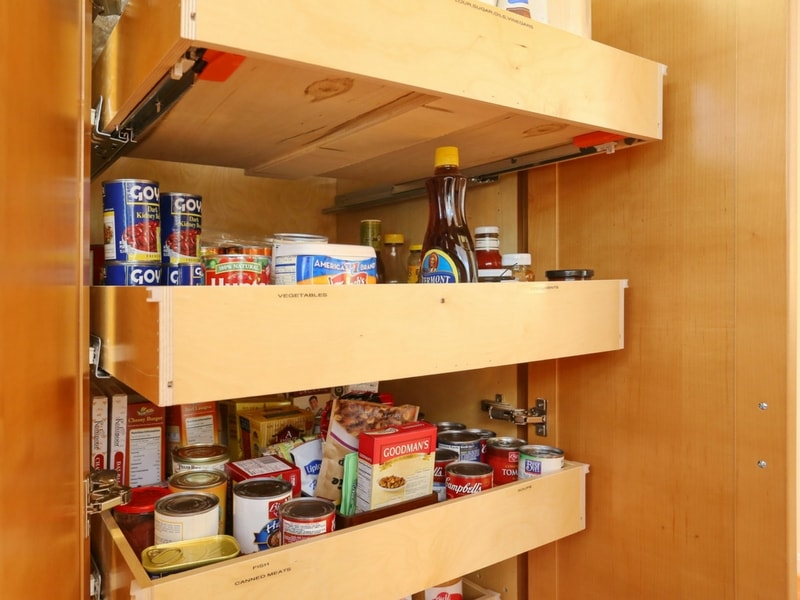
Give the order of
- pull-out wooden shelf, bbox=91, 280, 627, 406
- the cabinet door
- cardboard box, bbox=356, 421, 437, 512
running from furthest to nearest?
1. cardboard box, bbox=356, 421, 437, 512
2. pull-out wooden shelf, bbox=91, 280, 627, 406
3. the cabinet door

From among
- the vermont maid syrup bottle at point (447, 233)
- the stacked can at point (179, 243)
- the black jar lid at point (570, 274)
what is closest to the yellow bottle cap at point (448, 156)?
the vermont maid syrup bottle at point (447, 233)

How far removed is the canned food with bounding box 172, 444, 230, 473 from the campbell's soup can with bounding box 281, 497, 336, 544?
190mm

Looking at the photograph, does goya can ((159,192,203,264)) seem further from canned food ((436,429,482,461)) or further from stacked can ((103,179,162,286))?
canned food ((436,429,482,461))

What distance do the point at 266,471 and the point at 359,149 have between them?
24.5 inches

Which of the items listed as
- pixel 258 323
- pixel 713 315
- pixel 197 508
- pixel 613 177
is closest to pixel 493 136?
pixel 613 177

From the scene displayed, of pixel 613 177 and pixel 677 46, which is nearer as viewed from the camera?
pixel 677 46

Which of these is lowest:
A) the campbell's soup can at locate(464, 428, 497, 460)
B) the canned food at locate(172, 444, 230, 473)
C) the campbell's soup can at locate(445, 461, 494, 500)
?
the campbell's soup can at locate(445, 461, 494, 500)

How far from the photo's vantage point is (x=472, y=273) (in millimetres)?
1027

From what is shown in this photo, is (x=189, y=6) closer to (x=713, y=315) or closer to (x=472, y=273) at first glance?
(x=472, y=273)

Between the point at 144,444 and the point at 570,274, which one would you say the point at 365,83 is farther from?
the point at 144,444

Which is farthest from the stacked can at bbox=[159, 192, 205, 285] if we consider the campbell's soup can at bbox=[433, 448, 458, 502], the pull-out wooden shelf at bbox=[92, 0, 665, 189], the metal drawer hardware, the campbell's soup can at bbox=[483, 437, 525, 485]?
the metal drawer hardware

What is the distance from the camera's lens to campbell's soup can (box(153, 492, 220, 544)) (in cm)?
76

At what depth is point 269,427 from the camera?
1.11m

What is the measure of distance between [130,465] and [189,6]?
0.81 metres
